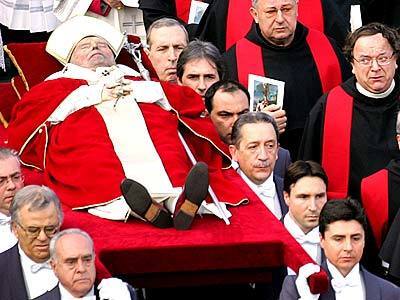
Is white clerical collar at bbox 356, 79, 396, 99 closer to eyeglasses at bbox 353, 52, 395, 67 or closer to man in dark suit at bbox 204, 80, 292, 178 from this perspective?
eyeglasses at bbox 353, 52, 395, 67

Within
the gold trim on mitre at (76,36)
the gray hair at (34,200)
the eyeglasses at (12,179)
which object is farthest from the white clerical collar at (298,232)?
the gold trim on mitre at (76,36)

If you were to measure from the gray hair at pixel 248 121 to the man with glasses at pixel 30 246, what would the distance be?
1369 millimetres

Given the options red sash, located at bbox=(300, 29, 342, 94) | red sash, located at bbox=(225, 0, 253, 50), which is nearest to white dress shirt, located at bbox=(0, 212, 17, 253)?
red sash, located at bbox=(300, 29, 342, 94)

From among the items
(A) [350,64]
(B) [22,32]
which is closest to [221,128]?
(A) [350,64]

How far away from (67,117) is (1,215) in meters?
Answer: 1.01

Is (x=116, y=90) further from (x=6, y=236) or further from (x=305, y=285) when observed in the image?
(x=305, y=285)

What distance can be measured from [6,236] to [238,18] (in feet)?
9.41

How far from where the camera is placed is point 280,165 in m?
8.52

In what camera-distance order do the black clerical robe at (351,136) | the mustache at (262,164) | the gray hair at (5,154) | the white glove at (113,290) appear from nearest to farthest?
the white glove at (113,290)
the gray hair at (5,154)
the mustache at (262,164)
the black clerical robe at (351,136)

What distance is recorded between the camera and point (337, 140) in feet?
28.6

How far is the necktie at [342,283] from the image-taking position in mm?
7262

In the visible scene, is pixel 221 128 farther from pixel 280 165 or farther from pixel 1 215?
pixel 1 215

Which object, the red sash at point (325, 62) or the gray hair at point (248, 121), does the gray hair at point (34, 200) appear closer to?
the gray hair at point (248, 121)

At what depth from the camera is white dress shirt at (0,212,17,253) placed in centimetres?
758
